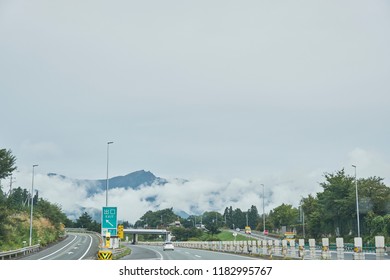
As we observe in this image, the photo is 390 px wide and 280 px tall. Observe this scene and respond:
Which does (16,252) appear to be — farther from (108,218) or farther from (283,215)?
(283,215)

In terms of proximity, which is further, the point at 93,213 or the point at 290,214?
the point at 290,214

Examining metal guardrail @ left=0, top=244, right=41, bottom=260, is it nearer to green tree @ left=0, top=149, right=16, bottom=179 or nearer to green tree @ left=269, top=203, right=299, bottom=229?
green tree @ left=0, top=149, right=16, bottom=179

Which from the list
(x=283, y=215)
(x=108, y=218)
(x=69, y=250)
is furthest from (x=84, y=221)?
(x=283, y=215)

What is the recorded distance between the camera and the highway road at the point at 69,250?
35.4ft

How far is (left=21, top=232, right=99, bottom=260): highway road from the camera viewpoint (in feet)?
35.4

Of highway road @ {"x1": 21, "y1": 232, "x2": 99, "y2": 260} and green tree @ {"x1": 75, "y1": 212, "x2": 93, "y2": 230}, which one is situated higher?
green tree @ {"x1": 75, "y1": 212, "x2": 93, "y2": 230}

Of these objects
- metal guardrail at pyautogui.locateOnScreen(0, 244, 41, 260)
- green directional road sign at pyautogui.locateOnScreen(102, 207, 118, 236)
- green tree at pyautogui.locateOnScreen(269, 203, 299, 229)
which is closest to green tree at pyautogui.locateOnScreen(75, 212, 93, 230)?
green directional road sign at pyautogui.locateOnScreen(102, 207, 118, 236)

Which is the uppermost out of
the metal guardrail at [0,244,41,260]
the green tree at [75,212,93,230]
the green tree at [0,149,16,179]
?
the green tree at [0,149,16,179]

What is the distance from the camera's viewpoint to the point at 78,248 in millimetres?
11953
